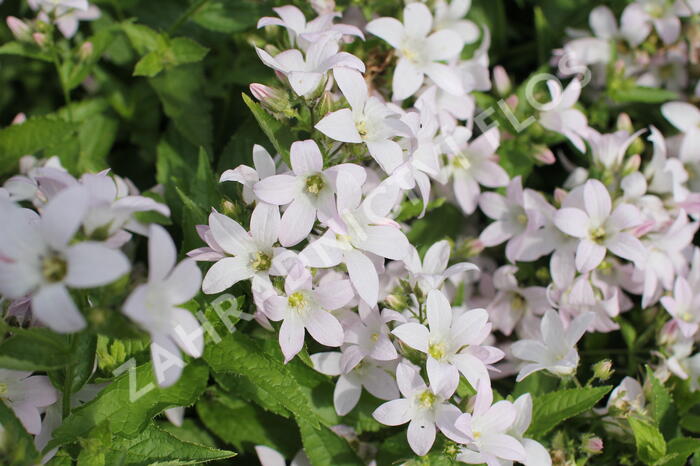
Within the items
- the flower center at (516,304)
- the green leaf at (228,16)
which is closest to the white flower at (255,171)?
the green leaf at (228,16)

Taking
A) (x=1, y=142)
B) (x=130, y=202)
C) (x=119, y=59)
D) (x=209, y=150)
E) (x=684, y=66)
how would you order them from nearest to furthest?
(x=130, y=202), (x=1, y=142), (x=209, y=150), (x=119, y=59), (x=684, y=66)

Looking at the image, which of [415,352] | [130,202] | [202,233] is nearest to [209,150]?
[202,233]

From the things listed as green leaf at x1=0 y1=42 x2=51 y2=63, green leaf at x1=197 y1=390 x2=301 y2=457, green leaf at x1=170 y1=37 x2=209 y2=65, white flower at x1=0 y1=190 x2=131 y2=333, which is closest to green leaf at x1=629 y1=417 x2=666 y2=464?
green leaf at x1=197 y1=390 x2=301 y2=457

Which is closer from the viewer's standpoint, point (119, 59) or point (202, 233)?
point (202, 233)

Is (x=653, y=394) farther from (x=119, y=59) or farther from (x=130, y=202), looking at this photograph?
(x=119, y=59)

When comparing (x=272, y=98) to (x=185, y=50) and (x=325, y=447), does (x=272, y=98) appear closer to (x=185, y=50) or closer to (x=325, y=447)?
(x=185, y=50)

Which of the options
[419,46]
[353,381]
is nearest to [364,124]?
[419,46]

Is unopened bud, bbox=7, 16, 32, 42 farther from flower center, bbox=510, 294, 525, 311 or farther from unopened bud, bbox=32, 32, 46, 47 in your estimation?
flower center, bbox=510, 294, 525, 311
